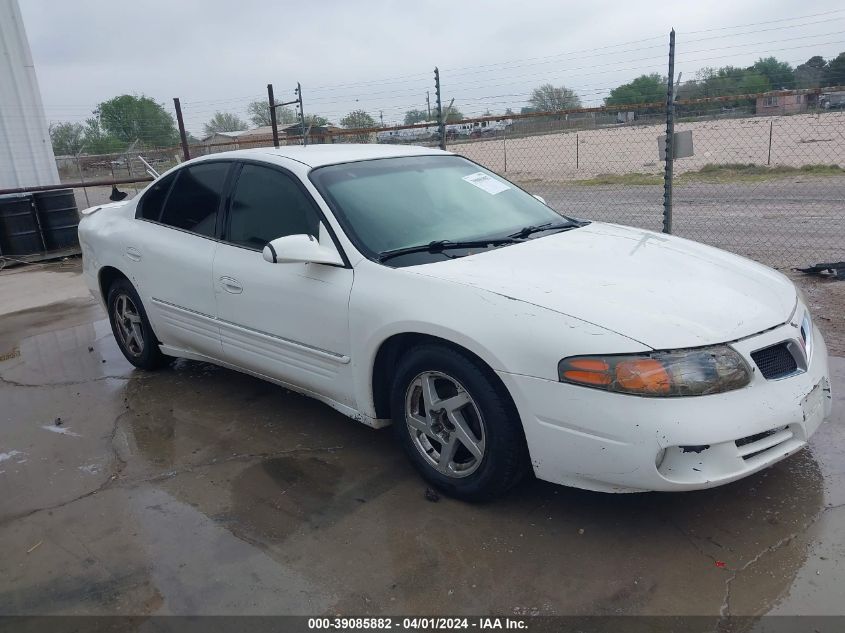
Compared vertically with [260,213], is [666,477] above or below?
below

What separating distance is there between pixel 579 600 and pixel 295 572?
111 cm

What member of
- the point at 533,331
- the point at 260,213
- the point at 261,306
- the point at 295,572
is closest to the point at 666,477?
the point at 533,331

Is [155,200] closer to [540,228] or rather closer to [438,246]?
[438,246]

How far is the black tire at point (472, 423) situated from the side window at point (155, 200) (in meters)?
2.49

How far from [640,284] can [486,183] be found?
61.9 inches

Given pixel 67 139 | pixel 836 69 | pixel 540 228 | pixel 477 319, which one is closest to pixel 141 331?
pixel 540 228

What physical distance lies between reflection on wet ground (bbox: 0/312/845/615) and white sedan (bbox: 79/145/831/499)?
0.98 feet

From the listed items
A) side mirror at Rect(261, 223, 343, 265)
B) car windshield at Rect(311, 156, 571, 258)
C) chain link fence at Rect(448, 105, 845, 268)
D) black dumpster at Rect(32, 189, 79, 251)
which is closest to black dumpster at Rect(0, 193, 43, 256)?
black dumpster at Rect(32, 189, 79, 251)

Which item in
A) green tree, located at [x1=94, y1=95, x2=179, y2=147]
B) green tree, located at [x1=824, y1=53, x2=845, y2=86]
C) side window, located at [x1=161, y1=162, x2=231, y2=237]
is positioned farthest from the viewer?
green tree, located at [x1=94, y1=95, x2=179, y2=147]

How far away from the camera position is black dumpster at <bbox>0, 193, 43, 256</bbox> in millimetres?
10359

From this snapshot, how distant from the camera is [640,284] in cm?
301

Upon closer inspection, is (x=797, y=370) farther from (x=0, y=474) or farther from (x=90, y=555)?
(x=0, y=474)

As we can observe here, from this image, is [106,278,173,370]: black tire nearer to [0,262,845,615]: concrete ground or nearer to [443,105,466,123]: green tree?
[0,262,845,615]: concrete ground

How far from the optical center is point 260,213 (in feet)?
13.3
